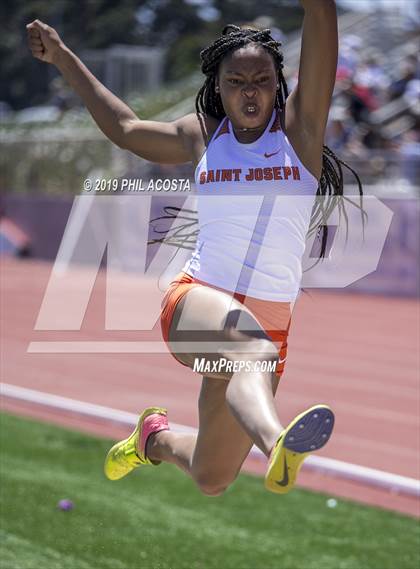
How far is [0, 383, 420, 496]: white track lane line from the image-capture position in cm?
630

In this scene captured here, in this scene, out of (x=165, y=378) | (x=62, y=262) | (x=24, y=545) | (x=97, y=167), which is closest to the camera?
(x=24, y=545)

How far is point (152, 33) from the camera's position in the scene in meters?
59.6

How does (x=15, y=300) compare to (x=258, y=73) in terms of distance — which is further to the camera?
(x=15, y=300)

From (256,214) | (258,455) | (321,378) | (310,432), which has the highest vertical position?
(256,214)

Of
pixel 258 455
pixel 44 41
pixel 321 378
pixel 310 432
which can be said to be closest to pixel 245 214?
pixel 310 432

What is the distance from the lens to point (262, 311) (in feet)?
12.3

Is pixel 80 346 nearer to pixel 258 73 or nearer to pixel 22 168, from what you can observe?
pixel 258 73

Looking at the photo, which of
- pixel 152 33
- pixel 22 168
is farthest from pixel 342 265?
pixel 152 33

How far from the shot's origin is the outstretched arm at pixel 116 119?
4113 millimetres

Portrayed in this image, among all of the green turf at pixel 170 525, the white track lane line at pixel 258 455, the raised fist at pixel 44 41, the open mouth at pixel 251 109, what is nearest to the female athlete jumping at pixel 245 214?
the open mouth at pixel 251 109

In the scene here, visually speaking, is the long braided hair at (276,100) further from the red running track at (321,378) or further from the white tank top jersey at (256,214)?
the red running track at (321,378)

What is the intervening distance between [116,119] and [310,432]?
5.60ft

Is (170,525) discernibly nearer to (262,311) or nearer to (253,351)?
(262,311)

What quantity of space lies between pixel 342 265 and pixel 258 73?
1160 cm
